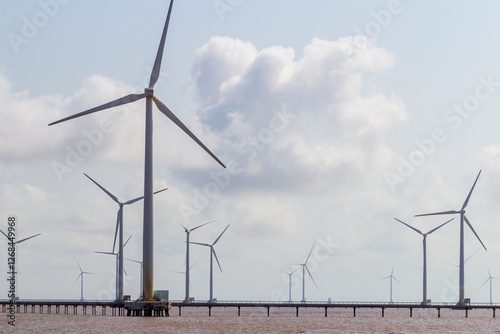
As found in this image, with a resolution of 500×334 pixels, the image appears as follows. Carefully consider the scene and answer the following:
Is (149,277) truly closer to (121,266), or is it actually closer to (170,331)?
(170,331)

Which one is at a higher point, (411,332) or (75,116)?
(75,116)

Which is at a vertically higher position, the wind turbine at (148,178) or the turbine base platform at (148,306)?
the wind turbine at (148,178)

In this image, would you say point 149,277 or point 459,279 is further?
point 459,279

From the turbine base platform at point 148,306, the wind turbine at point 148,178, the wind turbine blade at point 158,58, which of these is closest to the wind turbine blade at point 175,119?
the wind turbine at point 148,178

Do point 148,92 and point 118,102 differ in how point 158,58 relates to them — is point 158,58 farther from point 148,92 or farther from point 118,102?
point 118,102

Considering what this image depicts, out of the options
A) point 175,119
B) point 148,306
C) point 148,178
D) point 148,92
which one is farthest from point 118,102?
point 148,306

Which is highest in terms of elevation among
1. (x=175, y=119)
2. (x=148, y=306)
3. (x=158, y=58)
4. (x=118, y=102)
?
(x=158, y=58)

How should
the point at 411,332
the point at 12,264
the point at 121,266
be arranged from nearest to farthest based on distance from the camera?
the point at 12,264, the point at 411,332, the point at 121,266

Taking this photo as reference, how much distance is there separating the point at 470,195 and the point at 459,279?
20232 millimetres

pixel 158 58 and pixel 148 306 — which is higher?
pixel 158 58

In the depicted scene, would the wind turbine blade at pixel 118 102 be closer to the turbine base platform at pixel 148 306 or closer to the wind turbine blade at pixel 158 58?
the wind turbine blade at pixel 158 58

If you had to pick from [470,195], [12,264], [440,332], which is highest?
[470,195]

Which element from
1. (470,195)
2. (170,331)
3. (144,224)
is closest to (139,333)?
(170,331)

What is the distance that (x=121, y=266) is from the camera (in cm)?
16112
